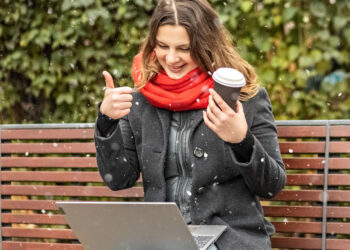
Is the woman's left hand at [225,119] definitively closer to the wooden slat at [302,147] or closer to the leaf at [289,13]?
the wooden slat at [302,147]

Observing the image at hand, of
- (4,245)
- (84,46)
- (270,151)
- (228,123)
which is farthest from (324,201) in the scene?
(84,46)

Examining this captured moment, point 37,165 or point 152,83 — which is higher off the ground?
point 152,83

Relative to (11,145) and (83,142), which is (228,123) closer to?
(83,142)

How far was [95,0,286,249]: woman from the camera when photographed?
2.28 m

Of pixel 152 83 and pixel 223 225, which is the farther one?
pixel 152 83

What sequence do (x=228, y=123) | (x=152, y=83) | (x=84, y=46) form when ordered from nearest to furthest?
(x=228, y=123)
(x=152, y=83)
(x=84, y=46)

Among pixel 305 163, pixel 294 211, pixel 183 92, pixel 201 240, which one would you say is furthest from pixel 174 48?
pixel 294 211

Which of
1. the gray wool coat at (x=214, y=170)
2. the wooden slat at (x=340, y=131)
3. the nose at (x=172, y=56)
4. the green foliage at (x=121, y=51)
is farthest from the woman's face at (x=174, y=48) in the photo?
the green foliage at (x=121, y=51)

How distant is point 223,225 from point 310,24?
1.80 metres

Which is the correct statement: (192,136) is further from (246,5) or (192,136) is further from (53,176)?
(246,5)

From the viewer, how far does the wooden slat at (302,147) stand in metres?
2.69

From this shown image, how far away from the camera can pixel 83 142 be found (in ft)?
10.2

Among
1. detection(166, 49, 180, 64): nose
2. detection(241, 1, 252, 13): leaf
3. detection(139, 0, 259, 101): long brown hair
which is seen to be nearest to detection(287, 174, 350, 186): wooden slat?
detection(139, 0, 259, 101): long brown hair

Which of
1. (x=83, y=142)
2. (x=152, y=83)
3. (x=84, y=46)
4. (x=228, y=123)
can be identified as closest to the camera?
(x=228, y=123)
